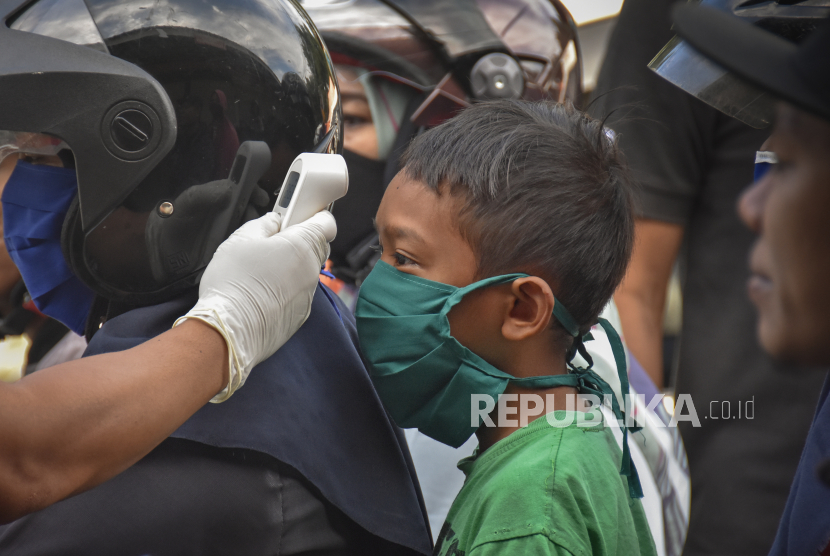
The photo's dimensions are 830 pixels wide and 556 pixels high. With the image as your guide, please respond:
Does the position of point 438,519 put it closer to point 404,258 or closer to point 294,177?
point 404,258

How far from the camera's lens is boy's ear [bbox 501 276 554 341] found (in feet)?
4.80

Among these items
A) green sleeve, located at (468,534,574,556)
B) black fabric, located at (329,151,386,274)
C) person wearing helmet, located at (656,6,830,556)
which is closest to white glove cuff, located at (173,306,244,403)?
green sleeve, located at (468,534,574,556)

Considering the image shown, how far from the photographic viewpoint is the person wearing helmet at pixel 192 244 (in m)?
1.23

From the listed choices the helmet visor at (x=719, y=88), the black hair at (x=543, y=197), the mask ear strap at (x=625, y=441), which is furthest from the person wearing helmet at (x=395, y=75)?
the helmet visor at (x=719, y=88)

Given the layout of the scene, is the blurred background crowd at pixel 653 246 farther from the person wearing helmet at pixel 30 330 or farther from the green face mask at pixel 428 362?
the green face mask at pixel 428 362

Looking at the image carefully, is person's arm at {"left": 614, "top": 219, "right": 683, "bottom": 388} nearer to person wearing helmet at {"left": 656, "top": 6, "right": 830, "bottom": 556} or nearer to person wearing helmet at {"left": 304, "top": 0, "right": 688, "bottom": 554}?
person wearing helmet at {"left": 304, "top": 0, "right": 688, "bottom": 554}

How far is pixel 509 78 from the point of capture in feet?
9.94

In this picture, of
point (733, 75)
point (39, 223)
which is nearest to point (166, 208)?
point (39, 223)

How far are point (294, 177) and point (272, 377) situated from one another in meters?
0.38

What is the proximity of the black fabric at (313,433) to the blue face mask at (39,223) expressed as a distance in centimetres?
18

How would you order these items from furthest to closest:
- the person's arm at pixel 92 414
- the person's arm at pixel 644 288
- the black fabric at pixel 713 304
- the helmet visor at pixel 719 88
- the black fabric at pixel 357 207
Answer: the black fabric at pixel 357 207, the person's arm at pixel 644 288, the black fabric at pixel 713 304, the helmet visor at pixel 719 88, the person's arm at pixel 92 414

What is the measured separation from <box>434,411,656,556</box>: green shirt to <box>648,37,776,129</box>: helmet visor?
62cm

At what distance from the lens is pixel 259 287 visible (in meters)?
1.30

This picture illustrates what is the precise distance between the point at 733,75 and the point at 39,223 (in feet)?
4.04
